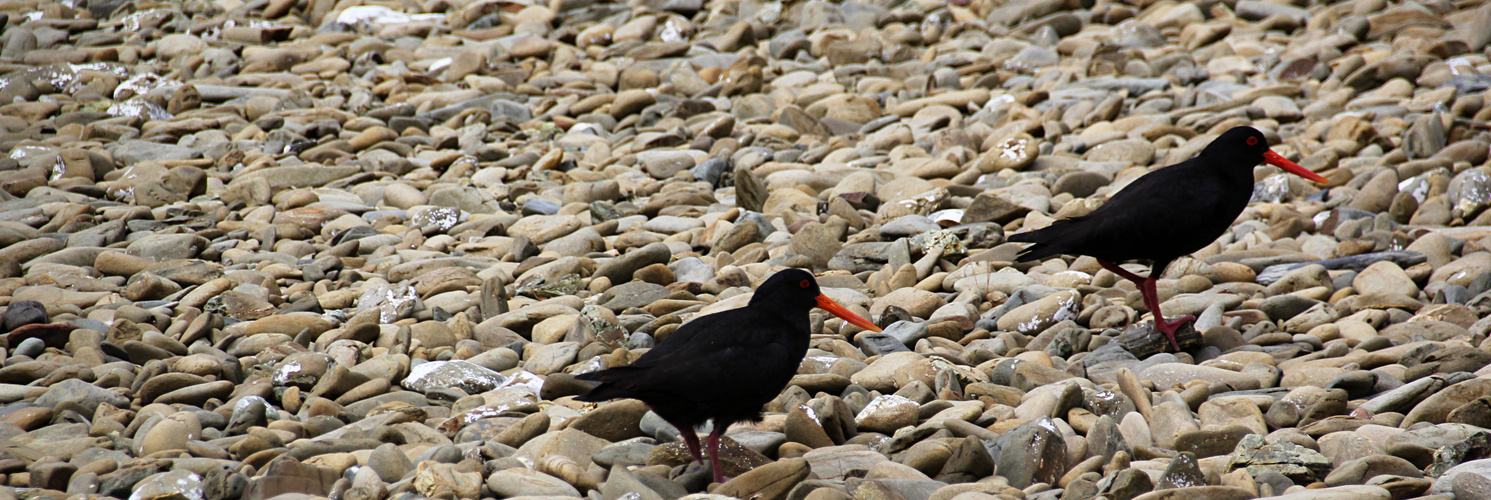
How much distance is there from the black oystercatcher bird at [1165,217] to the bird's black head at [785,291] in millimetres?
1549

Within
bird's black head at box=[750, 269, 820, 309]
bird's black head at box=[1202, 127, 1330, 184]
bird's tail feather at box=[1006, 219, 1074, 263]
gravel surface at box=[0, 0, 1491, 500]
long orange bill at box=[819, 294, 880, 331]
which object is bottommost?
gravel surface at box=[0, 0, 1491, 500]

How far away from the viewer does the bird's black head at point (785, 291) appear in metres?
4.19

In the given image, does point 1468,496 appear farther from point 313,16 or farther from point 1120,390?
point 313,16

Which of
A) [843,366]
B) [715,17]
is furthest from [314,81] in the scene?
[843,366]

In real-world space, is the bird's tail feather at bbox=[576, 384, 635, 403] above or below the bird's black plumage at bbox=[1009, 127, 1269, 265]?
above

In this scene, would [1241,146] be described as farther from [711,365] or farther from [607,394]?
[607,394]

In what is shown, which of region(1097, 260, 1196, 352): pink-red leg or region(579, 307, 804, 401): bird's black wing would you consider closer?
region(579, 307, 804, 401): bird's black wing

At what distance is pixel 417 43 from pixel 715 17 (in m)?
3.27

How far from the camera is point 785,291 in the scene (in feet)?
13.8

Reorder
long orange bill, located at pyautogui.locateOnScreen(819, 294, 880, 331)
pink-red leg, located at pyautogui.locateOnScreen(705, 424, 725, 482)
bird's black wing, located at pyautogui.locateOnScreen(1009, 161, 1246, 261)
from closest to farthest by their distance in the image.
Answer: pink-red leg, located at pyautogui.locateOnScreen(705, 424, 725, 482) → long orange bill, located at pyautogui.locateOnScreen(819, 294, 880, 331) → bird's black wing, located at pyautogui.locateOnScreen(1009, 161, 1246, 261)

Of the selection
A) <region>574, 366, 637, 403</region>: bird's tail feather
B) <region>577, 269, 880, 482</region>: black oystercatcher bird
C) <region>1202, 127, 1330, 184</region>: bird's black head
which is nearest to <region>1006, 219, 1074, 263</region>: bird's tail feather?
<region>1202, 127, 1330, 184</region>: bird's black head

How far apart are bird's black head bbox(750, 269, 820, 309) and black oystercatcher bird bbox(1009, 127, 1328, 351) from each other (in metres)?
1.55

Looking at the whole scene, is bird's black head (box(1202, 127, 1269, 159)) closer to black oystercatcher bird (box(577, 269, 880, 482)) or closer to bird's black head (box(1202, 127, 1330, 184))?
bird's black head (box(1202, 127, 1330, 184))

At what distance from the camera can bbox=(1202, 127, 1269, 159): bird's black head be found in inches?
215
